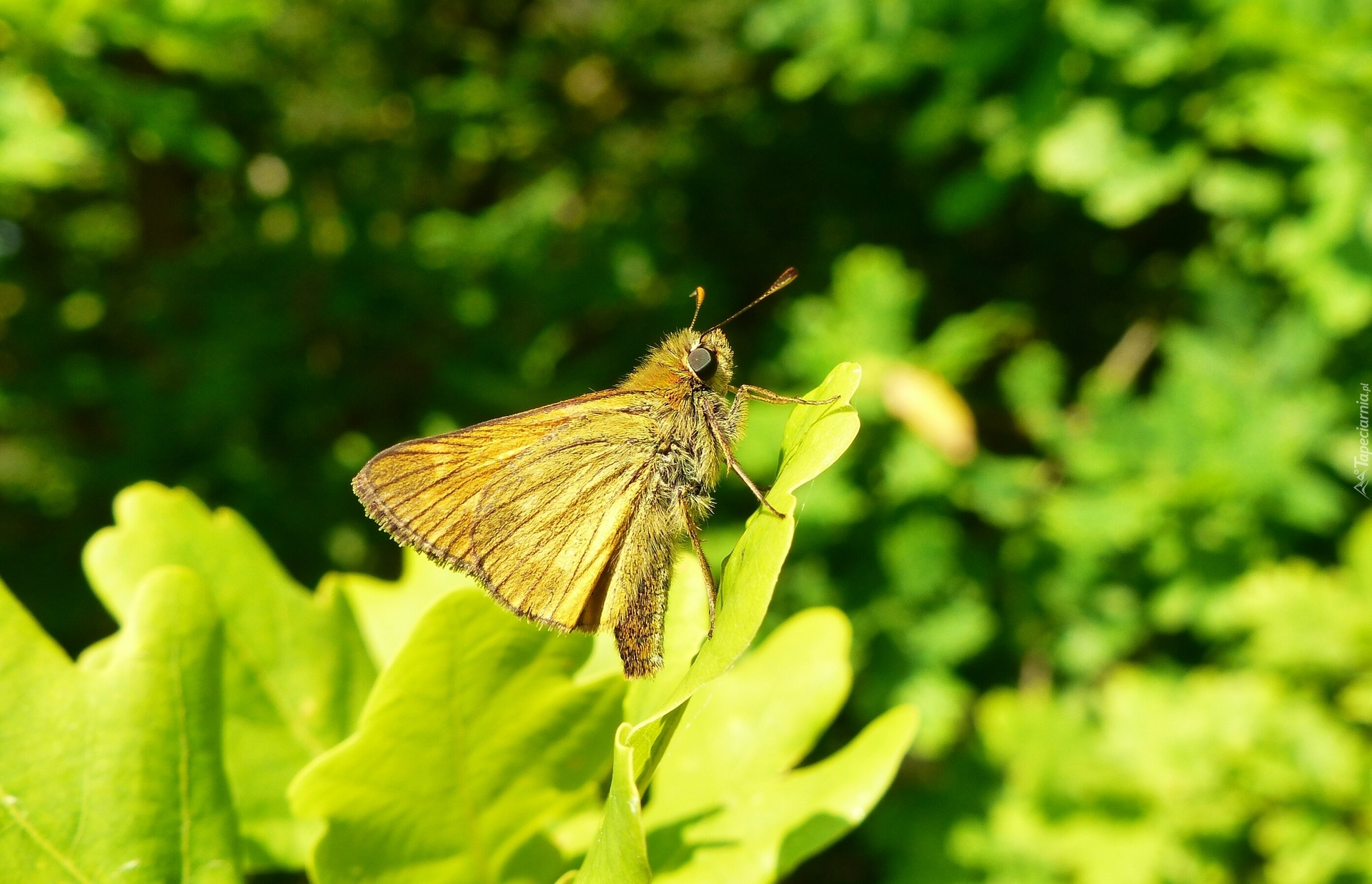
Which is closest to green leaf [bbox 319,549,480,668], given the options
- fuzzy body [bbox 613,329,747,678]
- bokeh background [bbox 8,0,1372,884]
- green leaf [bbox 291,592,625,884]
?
fuzzy body [bbox 613,329,747,678]

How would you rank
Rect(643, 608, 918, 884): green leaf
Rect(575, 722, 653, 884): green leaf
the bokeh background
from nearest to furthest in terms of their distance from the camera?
Rect(575, 722, 653, 884): green leaf → Rect(643, 608, 918, 884): green leaf → the bokeh background

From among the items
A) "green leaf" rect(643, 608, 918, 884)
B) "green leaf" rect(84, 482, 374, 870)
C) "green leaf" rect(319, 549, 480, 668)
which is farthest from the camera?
"green leaf" rect(319, 549, 480, 668)

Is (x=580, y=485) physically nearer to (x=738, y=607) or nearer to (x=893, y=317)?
(x=738, y=607)

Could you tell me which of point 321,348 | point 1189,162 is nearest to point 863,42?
point 1189,162

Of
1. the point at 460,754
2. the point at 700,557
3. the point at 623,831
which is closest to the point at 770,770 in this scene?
the point at 700,557

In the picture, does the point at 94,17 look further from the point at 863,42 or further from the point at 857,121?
the point at 857,121

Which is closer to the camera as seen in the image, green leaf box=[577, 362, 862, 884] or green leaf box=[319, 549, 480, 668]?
green leaf box=[577, 362, 862, 884]

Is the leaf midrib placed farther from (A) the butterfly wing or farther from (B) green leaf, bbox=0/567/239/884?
(A) the butterfly wing
